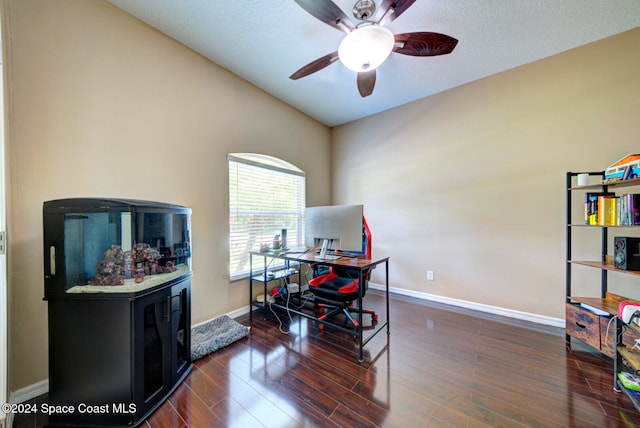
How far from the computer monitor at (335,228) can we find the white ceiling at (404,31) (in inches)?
65.6

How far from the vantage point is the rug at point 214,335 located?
2013 mm

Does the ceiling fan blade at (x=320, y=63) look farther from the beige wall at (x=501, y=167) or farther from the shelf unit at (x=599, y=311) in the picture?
the shelf unit at (x=599, y=311)

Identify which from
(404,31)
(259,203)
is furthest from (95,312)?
(404,31)

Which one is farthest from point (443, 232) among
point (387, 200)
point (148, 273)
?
point (148, 273)

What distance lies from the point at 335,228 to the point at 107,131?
2168mm

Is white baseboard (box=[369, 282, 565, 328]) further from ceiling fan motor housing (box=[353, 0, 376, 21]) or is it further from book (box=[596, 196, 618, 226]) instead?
ceiling fan motor housing (box=[353, 0, 376, 21])

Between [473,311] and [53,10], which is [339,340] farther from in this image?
[53,10]

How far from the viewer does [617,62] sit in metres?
2.18

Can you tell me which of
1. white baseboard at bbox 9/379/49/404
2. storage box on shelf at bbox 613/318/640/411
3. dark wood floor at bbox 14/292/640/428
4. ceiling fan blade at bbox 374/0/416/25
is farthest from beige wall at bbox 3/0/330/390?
storage box on shelf at bbox 613/318/640/411

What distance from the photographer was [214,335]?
226 centimetres

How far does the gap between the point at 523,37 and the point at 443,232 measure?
2222mm

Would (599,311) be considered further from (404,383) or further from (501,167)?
(404,383)

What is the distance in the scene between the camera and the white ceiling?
188 centimetres

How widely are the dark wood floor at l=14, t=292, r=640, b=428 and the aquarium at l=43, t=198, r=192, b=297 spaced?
2.87 ft
